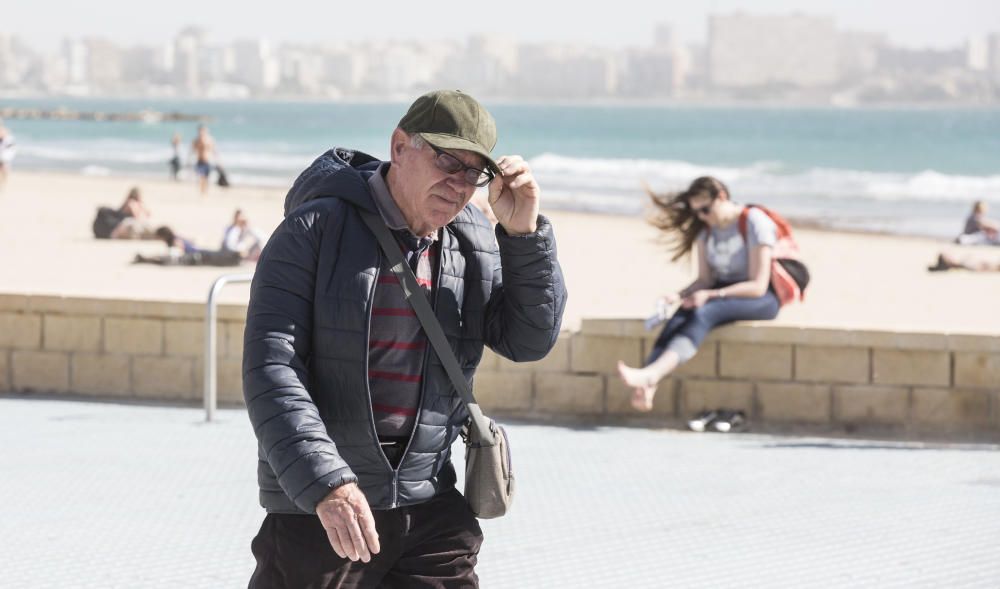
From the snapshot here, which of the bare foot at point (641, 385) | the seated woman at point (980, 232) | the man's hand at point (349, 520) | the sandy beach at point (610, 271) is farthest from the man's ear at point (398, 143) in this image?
the seated woman at point (980, 232)

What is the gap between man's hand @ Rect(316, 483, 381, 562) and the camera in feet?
8.55

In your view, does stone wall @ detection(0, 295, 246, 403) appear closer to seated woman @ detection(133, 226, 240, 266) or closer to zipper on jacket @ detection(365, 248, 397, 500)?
zipper on jacket @ detection(365, 248, 397, 500)

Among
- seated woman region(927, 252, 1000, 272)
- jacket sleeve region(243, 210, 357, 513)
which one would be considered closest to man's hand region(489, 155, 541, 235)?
jacket sleeve region(243, 210, 357, 513)

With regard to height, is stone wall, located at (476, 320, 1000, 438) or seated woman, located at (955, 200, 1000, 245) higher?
seated woman, located at (955, 200, 1000, 245)

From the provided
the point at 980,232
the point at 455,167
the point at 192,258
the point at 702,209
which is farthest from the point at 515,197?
the point at 980,232

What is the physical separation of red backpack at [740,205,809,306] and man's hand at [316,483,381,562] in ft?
17.1

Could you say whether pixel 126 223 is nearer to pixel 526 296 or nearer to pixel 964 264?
pixel 964 264

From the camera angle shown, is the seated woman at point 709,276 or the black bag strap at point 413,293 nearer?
the black bag strap at point 413,293

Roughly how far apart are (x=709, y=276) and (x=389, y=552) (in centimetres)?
505

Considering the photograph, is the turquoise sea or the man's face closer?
the man's face

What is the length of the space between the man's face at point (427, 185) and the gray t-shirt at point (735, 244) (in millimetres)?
4952

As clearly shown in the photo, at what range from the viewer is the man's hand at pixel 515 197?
278 centimetres

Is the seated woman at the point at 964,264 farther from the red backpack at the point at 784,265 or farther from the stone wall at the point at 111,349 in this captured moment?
the stone wall at the point at 111,349

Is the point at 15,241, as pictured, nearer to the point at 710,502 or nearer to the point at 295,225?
the point at 710,502
